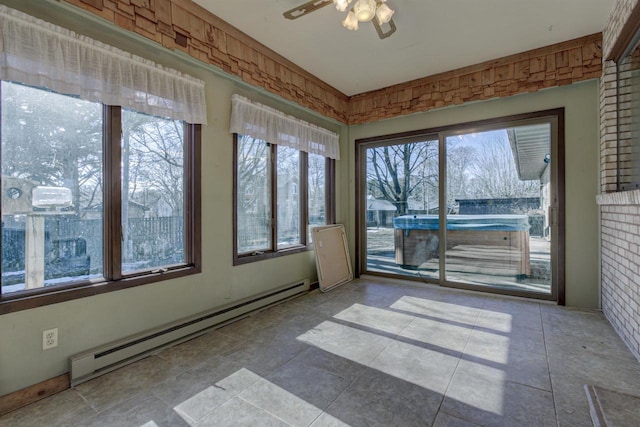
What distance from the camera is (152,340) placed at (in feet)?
8.21

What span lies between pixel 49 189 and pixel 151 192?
27.7 inches

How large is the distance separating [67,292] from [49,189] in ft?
2.46

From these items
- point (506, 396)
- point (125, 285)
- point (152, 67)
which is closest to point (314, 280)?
point (125, 285)

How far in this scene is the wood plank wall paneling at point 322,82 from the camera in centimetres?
253

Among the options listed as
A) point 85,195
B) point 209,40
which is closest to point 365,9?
point 209,40

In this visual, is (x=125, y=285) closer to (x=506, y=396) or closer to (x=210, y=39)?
(x=210, y=39)

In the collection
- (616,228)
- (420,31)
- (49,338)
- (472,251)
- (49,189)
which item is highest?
(420,31)

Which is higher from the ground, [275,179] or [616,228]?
[275,179]

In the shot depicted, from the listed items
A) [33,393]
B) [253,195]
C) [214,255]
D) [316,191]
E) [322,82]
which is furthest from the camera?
[316,191]

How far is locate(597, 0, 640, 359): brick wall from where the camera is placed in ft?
Answer: 7.99

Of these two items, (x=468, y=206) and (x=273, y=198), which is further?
(x=468, y=206)

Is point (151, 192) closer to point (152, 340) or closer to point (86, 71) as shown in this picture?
point (86, 71)

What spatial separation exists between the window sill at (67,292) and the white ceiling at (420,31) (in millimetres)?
2528

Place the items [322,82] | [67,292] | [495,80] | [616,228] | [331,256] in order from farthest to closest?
[331,256] < [322,82] < [495,80] < [616,228] < [67,292]
